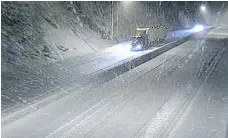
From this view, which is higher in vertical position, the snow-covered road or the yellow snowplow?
the yellow snowplow

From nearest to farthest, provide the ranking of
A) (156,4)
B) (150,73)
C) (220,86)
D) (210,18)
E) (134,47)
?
(220,86) < (150,73) < (134,47) < (156,4) < (210,18)

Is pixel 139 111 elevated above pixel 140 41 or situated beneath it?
situated beneath

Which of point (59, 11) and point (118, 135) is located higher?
point (59, 11)

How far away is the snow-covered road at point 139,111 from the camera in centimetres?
1030

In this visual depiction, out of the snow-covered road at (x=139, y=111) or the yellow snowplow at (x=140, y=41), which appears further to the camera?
the yellow snowplow at (x=140, y=41)

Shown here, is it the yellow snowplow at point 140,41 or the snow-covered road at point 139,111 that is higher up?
the yellow snowplow at point 140,41

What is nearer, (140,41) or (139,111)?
(139,111)

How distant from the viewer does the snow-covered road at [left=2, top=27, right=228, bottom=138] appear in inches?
405

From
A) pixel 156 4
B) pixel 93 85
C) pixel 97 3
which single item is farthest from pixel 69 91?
pixel 156 4

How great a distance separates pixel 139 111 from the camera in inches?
492

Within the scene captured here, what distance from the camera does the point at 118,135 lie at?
9.94 metres

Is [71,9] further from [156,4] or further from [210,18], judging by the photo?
[210,18]

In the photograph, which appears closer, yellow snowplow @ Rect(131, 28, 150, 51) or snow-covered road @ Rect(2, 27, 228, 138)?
snow-covered road @ Rect(2, 27, 228, 138)

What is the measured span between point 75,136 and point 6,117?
8.67 feet
